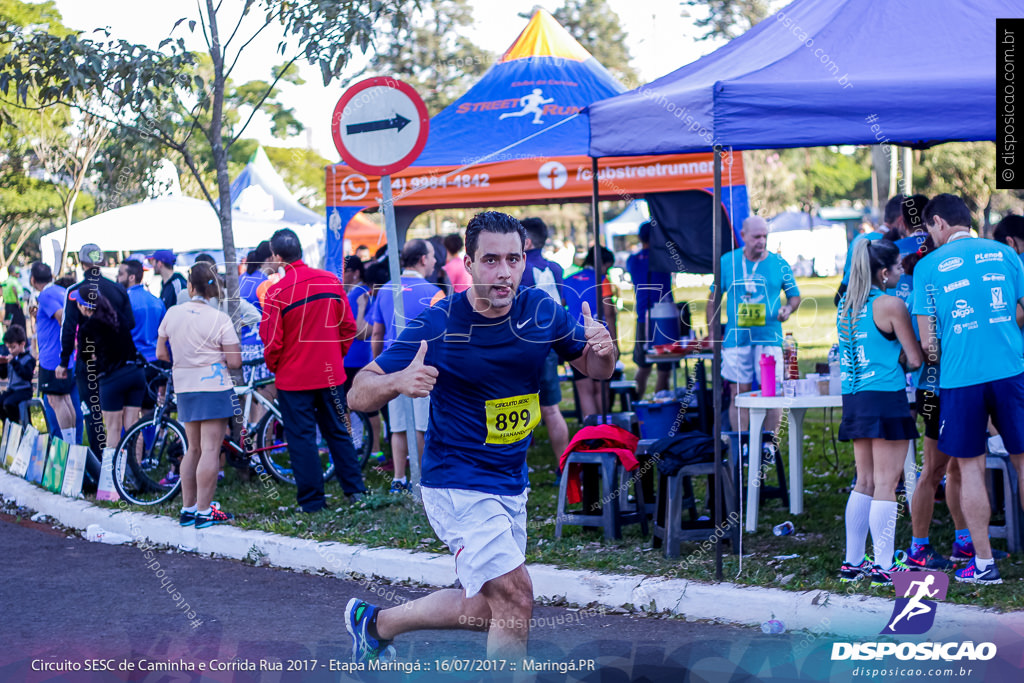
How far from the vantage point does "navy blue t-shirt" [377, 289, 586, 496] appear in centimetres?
392

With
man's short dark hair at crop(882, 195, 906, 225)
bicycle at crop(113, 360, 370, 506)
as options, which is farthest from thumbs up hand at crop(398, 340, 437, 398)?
bicycle at crop(113, 360, 370, 506)

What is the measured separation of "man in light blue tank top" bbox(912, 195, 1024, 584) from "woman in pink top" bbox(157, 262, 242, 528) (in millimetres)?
4715

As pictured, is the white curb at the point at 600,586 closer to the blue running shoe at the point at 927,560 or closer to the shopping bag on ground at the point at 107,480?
the shopping bag on ground at the point at 107,480

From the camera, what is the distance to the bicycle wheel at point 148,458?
345 inches

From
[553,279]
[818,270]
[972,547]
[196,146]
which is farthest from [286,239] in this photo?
[818,270]

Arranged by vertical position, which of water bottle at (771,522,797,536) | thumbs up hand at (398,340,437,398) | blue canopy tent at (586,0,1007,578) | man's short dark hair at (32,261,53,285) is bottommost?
water bottle at (771,522,797,536)

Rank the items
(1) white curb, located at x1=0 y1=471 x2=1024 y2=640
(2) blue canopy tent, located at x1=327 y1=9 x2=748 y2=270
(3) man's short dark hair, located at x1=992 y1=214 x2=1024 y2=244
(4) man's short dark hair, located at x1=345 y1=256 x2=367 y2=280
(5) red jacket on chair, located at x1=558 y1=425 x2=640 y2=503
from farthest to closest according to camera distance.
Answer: (2) blue canopy tent, located at x1=327 y1=9 x2=748 y2=270 < (4) man's short dark hair, located at x1=345 y1=256 x2=367 y2=280 < (5) red jacket on chair, located at x1=558 y1=425 x2=640 y2=503 < (3) man's short dark hair, located at x1=992 y1=214 x2=1024 y2=244 < (1) white curb, located at x1=0 y1=471 x2=1024 y2=640

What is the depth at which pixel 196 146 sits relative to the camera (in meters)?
41.9

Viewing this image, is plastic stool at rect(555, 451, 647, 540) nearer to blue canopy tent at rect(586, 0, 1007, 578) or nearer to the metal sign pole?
blue canopy tent at rect(586, 0, 1007, 578)

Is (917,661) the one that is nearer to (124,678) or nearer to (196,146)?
(124,678)

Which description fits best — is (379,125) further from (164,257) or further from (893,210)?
(164,257)

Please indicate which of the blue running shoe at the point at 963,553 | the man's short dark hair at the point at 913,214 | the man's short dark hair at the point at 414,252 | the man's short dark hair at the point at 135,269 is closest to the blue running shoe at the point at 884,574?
the blue running shoe at the point at 963,553

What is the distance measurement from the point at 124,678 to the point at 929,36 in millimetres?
5472

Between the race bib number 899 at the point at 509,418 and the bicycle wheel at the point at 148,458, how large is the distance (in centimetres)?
534
